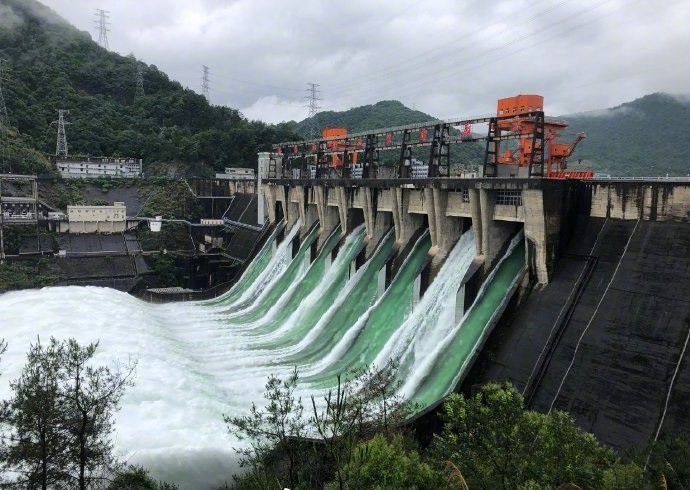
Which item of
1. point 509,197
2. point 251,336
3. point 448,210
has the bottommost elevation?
point 251,336

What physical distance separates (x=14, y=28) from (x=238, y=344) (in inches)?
3431

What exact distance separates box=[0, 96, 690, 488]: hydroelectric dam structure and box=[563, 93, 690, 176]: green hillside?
3398cm

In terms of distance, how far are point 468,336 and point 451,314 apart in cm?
200

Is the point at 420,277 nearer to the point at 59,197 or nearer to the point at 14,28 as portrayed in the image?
the point at 59,197

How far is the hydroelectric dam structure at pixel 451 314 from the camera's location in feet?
46.1

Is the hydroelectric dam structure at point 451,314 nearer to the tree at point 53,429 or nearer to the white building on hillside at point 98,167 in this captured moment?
the tree at point 53,429

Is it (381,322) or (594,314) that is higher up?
(594,314)

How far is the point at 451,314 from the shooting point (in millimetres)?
19516

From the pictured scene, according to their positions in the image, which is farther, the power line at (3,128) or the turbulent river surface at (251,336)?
the power line at (3,128)

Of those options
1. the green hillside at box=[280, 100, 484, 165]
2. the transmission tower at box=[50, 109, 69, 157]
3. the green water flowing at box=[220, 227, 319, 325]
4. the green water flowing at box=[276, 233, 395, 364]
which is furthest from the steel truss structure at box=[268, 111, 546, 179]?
the green hillside at box=[280, 100, 484, 165]

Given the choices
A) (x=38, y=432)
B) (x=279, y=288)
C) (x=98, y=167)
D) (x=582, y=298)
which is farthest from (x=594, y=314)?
(x=98, y=167)

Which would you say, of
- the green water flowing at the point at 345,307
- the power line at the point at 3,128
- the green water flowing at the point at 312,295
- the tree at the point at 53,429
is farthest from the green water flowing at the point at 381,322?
the power line at the point at 3,128

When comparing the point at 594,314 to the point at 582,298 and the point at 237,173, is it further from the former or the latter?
the point at 237,173

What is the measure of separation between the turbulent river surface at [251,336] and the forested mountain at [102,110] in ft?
123
